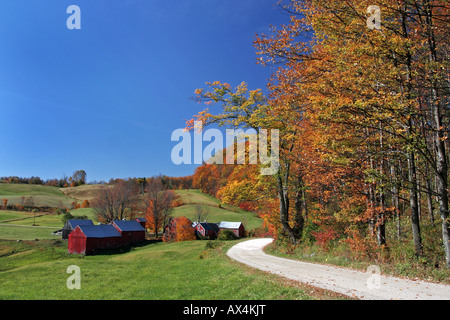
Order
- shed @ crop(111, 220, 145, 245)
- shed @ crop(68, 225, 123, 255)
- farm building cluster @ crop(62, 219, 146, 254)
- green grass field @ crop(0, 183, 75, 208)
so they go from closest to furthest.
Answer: shed @ crop(68, 225, 123, 255) → farm building cluster @ crop(62, 219, 146, 254) → shed @ crop(111, 220, 145, 245) → green grass field @ crop(0, 183, 75, 208)

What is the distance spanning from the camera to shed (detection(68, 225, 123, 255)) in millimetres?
42250

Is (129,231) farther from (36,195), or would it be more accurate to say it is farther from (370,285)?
(36,195)

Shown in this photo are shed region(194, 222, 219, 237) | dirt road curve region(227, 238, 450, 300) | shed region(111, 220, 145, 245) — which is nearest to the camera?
dirt road curve region(227, 238, 450, 300)

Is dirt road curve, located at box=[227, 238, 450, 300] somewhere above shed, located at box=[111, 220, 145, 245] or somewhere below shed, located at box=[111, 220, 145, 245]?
above

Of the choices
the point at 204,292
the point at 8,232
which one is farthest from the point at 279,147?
the point at 8,232

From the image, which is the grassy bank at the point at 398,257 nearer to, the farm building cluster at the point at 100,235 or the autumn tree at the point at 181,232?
the autumn tree at the point at 181,232


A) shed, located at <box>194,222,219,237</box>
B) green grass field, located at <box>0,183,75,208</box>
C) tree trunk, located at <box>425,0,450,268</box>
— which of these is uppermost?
tree trunk, located at <box>425,0,450,268</box>

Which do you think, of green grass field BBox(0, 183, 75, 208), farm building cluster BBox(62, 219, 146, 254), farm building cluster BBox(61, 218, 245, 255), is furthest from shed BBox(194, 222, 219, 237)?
green grass field BBox(0, 183, 75, 208)

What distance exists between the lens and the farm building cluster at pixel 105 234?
42500 millimetres

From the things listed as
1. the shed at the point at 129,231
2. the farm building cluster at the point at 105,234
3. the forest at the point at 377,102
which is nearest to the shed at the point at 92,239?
the farm building cluster at the point at 105,234

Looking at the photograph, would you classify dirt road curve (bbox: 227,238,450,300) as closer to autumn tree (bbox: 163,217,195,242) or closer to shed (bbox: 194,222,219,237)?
autumn tree (bbox: 163,217,195,242)

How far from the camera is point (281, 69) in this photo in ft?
48.6
